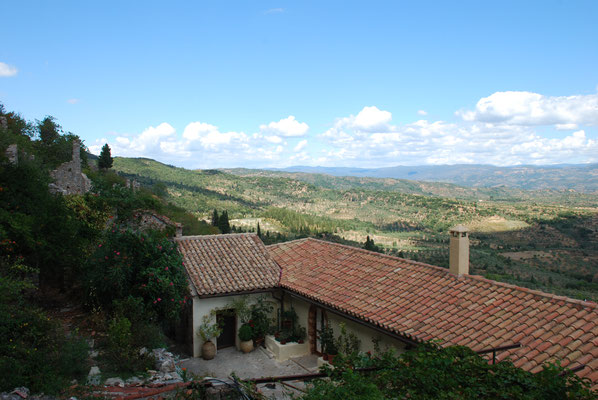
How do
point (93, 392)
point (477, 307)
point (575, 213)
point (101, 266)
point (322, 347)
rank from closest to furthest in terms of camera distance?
point (93, 392)
point (477, 307)
point (101, 266)
point (322, 347)
point (575, 213)

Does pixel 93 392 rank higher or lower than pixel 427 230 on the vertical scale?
higher

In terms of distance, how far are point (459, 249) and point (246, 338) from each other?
287 inches

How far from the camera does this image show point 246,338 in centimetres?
1336

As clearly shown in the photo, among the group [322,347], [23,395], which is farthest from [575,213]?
[23,395]

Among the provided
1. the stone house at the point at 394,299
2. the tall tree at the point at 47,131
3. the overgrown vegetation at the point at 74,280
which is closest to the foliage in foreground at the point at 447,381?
the stone house at the point at 394,299

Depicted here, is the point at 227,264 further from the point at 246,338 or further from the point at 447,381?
the point at 447,381

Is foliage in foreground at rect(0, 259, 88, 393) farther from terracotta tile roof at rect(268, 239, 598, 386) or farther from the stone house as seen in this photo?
terracotta tile roof at rect(268, 239, 598, 386)

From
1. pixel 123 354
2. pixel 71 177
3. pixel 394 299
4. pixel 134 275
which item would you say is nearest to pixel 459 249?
pixel 394 299

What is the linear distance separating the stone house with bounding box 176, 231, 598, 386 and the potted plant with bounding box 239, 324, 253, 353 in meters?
1.12

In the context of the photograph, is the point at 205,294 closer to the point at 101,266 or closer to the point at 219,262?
the point at 219,262

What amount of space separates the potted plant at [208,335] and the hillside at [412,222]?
14.7 metres

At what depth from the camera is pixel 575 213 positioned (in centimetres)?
5853

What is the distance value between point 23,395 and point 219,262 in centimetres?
890

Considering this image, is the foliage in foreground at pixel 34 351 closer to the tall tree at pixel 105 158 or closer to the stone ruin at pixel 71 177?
the stone ruin at pixel 71 177
